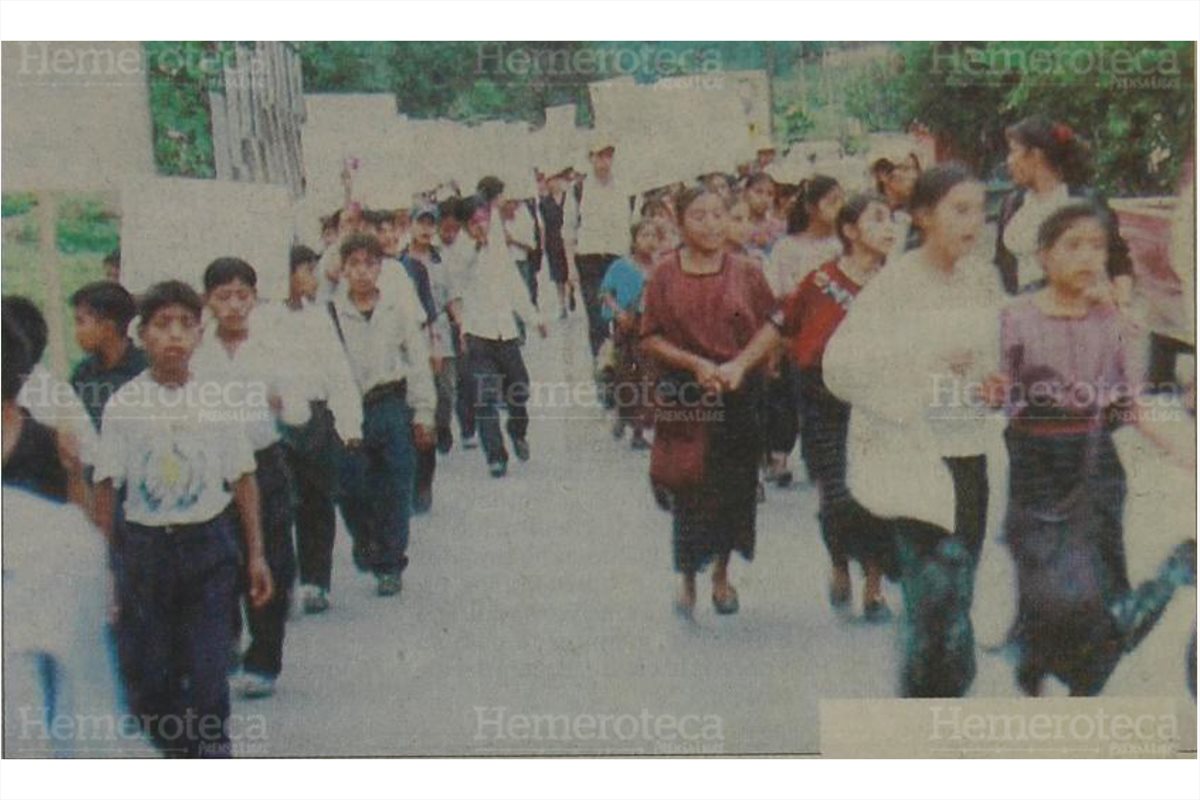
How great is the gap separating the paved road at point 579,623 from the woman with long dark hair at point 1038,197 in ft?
1.69

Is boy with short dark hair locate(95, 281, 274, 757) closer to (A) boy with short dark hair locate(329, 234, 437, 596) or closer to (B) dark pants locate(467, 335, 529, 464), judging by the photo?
(A) boy with short dark hair locate(329, 234, 437, 596)

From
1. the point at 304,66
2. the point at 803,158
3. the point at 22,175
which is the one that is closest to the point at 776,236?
the point at 803,158

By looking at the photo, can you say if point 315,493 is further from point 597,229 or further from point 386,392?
point 597,229

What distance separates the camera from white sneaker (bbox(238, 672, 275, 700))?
17.1ft

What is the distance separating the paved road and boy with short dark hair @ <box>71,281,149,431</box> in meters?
0.75

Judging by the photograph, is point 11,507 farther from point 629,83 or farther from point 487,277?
point 629,83


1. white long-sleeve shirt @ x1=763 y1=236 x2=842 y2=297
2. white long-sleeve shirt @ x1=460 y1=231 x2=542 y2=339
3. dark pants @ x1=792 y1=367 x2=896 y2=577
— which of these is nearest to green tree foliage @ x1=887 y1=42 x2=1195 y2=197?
white long-sleeve shirt @ x1=763 y1=236 x2=842 y2=297

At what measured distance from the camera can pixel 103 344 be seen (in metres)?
5.14

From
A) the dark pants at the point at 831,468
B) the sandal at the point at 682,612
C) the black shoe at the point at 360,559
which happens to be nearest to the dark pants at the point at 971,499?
the dark pants at the point at 831,468

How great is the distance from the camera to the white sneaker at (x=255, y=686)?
17.1ft

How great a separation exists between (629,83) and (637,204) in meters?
0.33

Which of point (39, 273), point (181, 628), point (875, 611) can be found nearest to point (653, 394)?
point (875, 611)

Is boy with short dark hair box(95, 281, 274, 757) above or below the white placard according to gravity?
below

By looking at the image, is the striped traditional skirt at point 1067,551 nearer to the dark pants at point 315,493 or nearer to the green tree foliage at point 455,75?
the green tree foliage at point 455,75
